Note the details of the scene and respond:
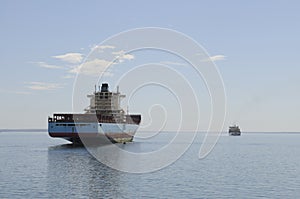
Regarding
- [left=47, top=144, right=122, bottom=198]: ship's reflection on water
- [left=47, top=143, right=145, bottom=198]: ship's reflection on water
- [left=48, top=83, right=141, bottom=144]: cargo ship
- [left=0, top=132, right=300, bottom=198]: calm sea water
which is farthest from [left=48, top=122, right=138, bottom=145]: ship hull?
[left=0, top=132, right=300, bottom=198]: calm sea water

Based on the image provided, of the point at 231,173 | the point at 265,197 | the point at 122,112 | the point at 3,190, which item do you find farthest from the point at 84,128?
the point at 265,197

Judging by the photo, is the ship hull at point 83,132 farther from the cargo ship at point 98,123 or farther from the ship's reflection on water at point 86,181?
the ship's reflection on water at point 86,181

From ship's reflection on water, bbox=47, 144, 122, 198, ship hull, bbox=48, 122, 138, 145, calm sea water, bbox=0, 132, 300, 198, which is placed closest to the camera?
calm sea water, bbox=0, 132, 300, 198

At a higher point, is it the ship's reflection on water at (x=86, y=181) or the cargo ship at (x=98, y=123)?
the cargo ship at (x=98, y=123)

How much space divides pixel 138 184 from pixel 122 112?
76.4 metres

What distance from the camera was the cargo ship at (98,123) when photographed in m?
87.9

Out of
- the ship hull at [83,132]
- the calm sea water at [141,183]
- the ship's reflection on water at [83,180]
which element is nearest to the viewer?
the calm sea water at [141,183]

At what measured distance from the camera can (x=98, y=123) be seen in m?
90.2

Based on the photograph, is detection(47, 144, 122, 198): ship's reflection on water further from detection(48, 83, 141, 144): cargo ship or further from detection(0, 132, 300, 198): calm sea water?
detection(48, 83, 141, 144): cargo ship

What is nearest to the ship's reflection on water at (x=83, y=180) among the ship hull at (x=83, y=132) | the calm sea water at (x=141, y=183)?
the calm sea water at (x=141, y=183)

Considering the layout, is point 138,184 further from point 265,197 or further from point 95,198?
point 265,197

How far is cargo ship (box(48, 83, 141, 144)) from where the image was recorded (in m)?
87.9

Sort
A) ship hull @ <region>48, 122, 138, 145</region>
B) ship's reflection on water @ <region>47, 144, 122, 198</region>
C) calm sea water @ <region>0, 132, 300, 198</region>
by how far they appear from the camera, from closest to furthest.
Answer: calm sea water @ <region>0, 132, 300, 198</region> → ship's reflection on water @ <region>47, 144, 122, 198</region> → ship hull @ <region>48, 122, 138, 145</region>

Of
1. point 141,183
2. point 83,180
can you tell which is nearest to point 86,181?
point 83,180
